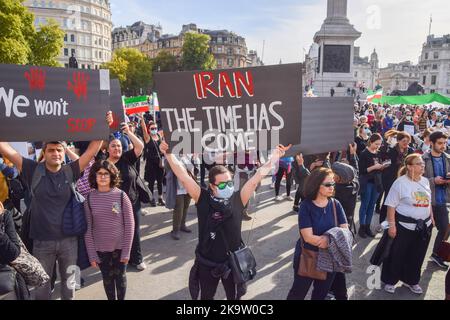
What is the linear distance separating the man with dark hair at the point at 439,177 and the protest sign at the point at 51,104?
4702 millimetres

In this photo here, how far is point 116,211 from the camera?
3855 mm

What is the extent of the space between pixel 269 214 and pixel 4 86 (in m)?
5.90

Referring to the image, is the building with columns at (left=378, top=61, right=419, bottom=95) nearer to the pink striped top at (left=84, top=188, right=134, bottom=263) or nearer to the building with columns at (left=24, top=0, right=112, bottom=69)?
the building with columns at (left=24, top=0, right=112, bottom=69)

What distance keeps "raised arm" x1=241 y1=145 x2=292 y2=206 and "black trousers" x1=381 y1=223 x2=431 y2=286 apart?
7.07 ft

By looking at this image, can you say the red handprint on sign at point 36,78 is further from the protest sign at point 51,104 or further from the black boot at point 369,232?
the black boot at point 369,232

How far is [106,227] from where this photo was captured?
12.5ft

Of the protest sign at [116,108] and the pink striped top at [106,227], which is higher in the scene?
the protest sign at [116,108]

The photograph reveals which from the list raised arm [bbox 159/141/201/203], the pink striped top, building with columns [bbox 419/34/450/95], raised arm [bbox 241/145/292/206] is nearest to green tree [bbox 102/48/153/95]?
the pink striped top

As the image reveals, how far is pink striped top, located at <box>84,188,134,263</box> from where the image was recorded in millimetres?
3809

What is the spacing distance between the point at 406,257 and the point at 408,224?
1.58 feet

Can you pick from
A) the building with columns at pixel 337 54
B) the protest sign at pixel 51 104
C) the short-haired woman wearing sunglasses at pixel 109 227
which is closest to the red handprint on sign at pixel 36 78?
the protest sign at pixel 51 104

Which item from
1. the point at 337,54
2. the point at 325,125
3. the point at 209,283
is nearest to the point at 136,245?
the point at 209,283

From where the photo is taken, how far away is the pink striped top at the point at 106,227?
12.5 ft

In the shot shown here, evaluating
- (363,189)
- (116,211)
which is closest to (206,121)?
(116,211)
